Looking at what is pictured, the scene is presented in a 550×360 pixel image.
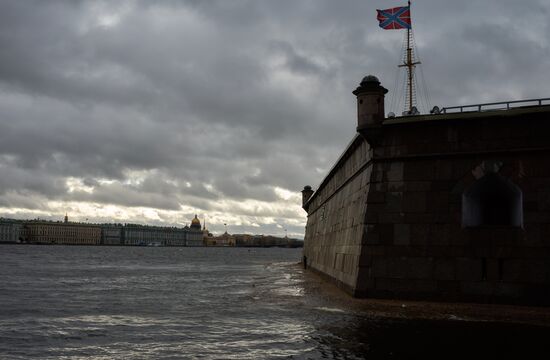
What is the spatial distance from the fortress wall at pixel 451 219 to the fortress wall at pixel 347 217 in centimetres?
95

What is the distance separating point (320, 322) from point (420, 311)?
293 centimetres

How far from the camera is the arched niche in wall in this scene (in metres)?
15.9

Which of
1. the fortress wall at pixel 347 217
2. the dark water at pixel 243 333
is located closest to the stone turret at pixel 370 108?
the fortress wall at pixel 347 217

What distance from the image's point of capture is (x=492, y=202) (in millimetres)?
16875

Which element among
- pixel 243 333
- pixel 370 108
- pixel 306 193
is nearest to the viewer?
pixel 243 333

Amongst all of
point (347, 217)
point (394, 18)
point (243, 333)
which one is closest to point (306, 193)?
point (347, 217)

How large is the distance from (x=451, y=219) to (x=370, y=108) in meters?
4.59

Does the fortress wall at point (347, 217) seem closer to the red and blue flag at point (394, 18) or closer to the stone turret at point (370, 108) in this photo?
the stone turret at point (370, 108)

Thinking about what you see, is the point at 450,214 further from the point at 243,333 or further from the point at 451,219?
the point at 243,333

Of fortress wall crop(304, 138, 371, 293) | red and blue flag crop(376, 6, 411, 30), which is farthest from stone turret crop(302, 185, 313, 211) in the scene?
red and blue flag crop(376, 6, 411, 30)

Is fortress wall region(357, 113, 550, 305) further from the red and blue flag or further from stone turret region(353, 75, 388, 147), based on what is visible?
the red and blue flag

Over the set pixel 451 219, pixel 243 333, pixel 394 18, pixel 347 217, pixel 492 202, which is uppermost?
pixel 394 18

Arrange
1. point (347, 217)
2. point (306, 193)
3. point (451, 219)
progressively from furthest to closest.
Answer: point (306, 193), point (347, 217), point (451, 219)

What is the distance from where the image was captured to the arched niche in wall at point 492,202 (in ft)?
52.0
